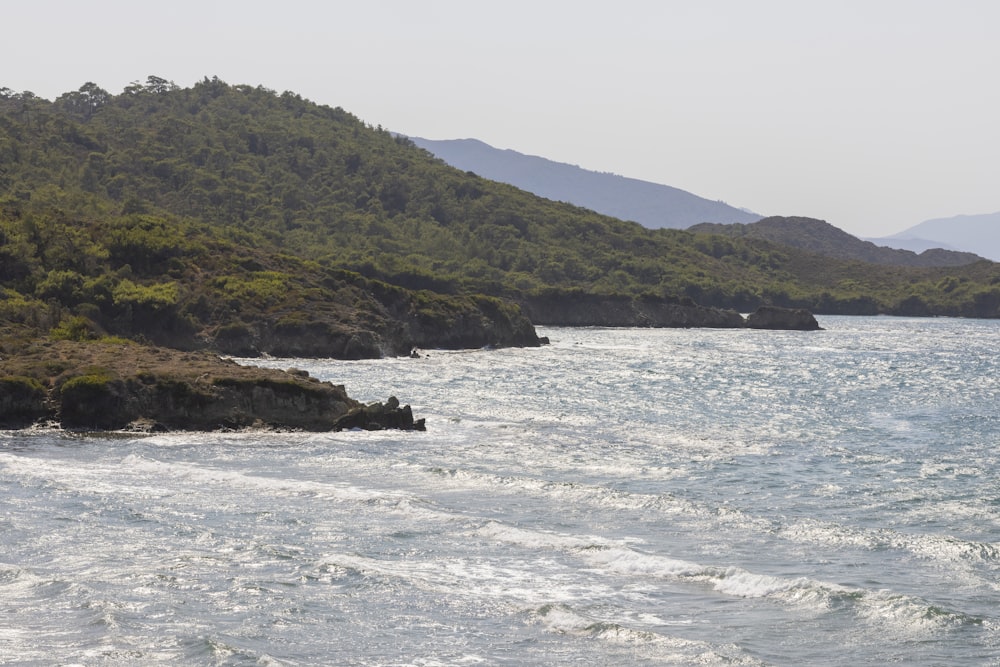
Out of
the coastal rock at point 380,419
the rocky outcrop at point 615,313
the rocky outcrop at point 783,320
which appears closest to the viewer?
the coastal rock at point 380,419

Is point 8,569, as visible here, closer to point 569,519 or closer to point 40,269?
point 569,519

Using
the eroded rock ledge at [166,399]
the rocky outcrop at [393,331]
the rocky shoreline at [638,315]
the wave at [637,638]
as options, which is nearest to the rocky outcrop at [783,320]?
the rocky shoreline at [638,315]

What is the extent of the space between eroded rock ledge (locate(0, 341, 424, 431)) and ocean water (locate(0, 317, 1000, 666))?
2143 millimetres

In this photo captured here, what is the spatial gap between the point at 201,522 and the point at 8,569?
20.1 ft

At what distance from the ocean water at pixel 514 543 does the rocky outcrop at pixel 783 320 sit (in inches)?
4178

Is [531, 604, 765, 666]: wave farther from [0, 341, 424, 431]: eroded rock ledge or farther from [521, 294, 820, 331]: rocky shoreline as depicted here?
[521, 294, 820, 331]: rocky shoreline

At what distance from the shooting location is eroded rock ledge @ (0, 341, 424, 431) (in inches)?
1827

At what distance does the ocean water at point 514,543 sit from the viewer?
68.1ft

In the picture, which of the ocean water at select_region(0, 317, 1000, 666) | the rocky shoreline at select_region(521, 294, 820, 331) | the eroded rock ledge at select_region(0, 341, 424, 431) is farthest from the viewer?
the rocky shoreline at select_region(521, 294, 820, 331)

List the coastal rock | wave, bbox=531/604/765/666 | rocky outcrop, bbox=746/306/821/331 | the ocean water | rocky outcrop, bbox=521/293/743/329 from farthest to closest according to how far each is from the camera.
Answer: rocky outcrop, bbox=521/293/743/329 < rocky outcrop, bbox=746/306/821/331 < the coastal rock < the ocean water < wave, bbox=531/604/765/666

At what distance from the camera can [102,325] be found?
84.8 metres

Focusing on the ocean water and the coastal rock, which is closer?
the ocean water

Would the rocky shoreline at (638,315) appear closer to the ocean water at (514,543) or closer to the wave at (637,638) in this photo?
the ocean water at (514,543)

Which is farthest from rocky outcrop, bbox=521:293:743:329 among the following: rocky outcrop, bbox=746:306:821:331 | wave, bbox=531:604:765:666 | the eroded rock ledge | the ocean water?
wave, bbox=531:604:765:666
